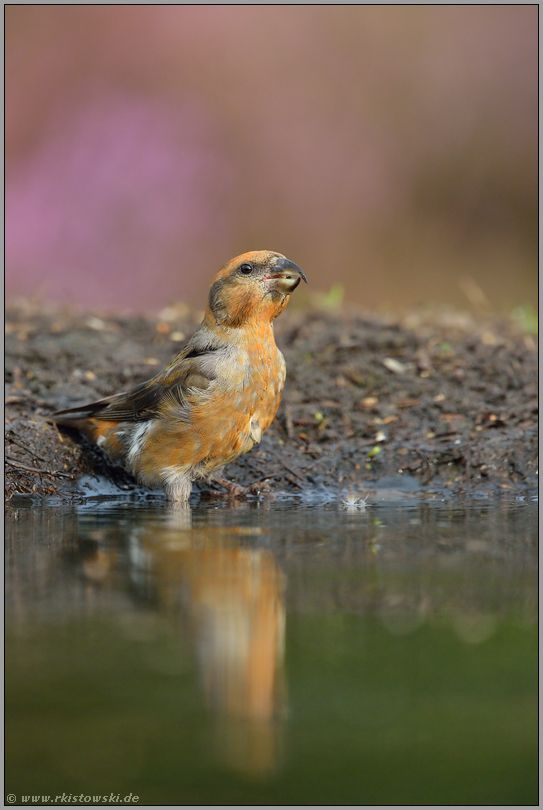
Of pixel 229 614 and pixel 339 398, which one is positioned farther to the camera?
pixel 339 398

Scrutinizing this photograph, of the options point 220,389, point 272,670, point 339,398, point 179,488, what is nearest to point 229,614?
point 272,670

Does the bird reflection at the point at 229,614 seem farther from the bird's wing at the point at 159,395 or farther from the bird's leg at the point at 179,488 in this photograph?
the bird's wing at the point at 159,395

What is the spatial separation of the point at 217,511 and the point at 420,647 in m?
2.26

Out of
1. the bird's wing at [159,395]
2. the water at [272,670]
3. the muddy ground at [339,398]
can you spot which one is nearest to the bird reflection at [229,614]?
the water at [272,670]

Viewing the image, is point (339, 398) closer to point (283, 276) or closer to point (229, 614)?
point (283, 276)

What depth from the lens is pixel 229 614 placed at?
2.75 m

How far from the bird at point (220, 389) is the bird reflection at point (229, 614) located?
0.88 m

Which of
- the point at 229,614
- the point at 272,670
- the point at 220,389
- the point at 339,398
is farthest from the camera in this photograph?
the point at 339,398

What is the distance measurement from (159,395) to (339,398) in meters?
1.56

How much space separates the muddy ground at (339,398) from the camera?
530cm

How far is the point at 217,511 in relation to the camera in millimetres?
4672

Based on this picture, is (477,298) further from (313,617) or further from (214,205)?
(313,617)

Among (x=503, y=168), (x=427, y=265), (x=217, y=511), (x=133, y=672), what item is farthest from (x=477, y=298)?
(x=133, y=672)

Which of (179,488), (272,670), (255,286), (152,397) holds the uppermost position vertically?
(255,286)
